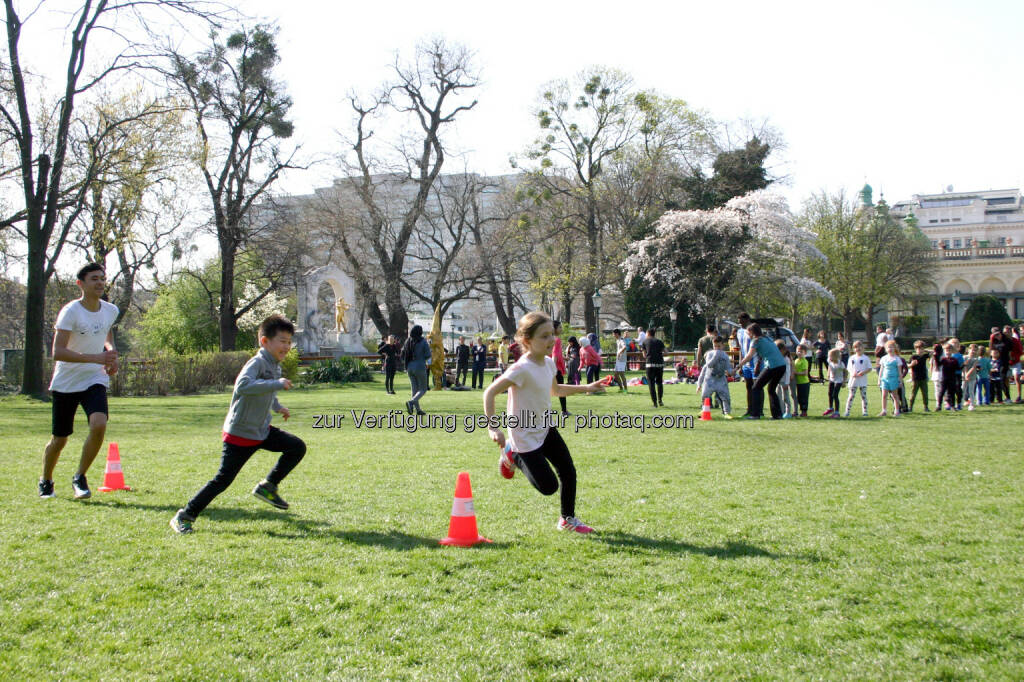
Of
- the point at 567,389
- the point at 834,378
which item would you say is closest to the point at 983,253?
the point at 834,378

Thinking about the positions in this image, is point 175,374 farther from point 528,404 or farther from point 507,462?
point 528,404

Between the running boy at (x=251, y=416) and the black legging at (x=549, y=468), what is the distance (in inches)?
70.2

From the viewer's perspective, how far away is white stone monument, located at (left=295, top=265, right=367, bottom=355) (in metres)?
41.2

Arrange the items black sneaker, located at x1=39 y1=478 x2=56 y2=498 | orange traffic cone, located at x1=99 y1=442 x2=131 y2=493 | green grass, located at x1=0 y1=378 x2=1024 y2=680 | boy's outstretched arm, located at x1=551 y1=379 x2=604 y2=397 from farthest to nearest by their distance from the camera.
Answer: orange traffic cone, located at x1=99 y1=442 x2=131 y2=493 → black sneaker, located at x1=39 y1=478 x2=56 y2=498 → boy's outstretched arm, located at x1=551 y1=379 x2=604 y2=397 → green grass, located at x1=0 y1=378 x2=1024 y2=680

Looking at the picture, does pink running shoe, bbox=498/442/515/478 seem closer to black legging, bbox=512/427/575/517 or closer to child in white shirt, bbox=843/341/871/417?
black legging, bbox=512/427/575/517

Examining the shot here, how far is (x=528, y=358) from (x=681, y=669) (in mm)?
2947

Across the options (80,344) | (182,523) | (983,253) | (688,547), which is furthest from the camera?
(983,253)

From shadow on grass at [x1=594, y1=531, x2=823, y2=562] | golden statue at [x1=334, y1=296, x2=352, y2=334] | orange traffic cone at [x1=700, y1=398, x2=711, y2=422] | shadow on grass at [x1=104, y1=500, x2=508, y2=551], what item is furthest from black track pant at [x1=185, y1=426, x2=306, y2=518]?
golden statue at [x1=334, y1=296, x2=352, y2=334]

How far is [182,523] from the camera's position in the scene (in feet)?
18.8

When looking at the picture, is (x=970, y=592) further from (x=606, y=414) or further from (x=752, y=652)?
(x=606, y=414)

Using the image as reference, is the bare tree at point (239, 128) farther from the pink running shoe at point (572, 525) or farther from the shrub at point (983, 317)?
the shrub at point (983, 317)

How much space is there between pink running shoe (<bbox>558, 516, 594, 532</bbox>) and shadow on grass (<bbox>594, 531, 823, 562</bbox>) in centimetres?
13

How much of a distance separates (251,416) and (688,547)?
323 cm

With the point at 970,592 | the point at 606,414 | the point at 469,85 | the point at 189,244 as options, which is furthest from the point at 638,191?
the point at 970,592
